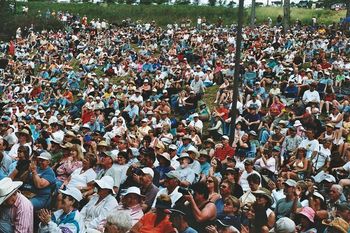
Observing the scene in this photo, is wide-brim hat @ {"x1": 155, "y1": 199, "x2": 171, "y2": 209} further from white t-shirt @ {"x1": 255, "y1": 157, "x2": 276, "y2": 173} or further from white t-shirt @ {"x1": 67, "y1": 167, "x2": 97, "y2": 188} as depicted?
white t-shirt @ {"x1": 255, "y1": 157, "x2": 276, "y2": 173}

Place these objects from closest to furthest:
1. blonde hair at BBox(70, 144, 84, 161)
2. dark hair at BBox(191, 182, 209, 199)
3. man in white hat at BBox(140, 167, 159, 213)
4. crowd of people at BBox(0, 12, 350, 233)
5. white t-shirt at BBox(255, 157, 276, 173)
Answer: crowd of people at BBox(0, 12, 350, 233) < dark hair at BBox(191, 182, 209, 199) < man in white hat at BBox(140, 167, 159, 213) < blonde hair at BBox(70, 144, 84, 161) < white t-shirt at BBox(255, 157, 276, 173)

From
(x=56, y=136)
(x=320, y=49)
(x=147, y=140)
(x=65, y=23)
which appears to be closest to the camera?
(x=147, y=140)

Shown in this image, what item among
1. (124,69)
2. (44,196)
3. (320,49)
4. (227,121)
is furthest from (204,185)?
(124,69)

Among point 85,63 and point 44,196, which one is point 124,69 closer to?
point 85,63

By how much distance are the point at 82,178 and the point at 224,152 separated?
12.3ft

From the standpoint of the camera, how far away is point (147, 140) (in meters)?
12.5

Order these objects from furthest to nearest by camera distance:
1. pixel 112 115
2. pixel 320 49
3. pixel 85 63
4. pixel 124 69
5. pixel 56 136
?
1. pixel 85 63
2. pixel 124 69
3. pixel 320 49
4. pixel 112 115
5. pixel 56 136

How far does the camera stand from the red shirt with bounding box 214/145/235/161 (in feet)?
37.2

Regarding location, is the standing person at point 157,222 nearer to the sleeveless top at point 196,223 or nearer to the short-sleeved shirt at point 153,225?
the short-sleeved shirt at point 153,225

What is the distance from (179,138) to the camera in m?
13.0

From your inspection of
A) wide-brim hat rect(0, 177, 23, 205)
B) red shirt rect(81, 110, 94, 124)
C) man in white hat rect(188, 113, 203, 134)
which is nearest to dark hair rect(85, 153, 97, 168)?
wide-brim hat rect(0, 177, 23, 205)

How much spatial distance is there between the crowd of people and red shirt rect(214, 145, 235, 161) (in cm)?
3

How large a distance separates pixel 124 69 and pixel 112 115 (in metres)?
9.39

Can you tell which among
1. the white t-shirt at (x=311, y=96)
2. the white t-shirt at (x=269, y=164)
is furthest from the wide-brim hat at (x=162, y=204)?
the white t-shirt at (x=311, y=96)
